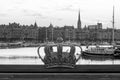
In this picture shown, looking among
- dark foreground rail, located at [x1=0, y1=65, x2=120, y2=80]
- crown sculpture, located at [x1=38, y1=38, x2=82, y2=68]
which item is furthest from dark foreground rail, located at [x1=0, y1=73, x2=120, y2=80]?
crown sculpture, located at [x1=38, y1=38, x2=82, y2=68]

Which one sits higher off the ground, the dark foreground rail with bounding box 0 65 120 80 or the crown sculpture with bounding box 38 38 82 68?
the crown sculpture with bounding box 38 38 82 68

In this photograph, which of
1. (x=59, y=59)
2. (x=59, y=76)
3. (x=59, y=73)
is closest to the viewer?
(x=59, y=76)

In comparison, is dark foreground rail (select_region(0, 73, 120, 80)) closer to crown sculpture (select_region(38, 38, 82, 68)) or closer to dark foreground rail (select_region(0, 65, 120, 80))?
dark foreground rail (select_region(0, 65, 120, 80))

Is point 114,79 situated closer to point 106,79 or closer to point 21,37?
point 106,79

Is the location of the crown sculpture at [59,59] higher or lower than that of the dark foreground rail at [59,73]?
higher

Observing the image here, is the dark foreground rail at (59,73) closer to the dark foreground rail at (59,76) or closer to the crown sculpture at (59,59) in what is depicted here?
the dark foreground rail at (59,76)

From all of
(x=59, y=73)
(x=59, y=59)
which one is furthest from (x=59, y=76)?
(x=59, y=59)

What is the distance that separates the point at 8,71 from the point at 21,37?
188076 mm

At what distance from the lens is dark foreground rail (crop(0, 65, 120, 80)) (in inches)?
446

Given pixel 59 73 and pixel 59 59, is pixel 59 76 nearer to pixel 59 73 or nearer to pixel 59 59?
pixel 59 73

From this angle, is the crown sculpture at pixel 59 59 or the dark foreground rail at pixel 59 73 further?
the crown sculpture at pixel 59 59

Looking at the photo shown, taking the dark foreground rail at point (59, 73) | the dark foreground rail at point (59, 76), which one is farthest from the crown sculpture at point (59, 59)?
the dark foreground rail at point (59, 76)

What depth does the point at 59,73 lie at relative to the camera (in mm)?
12297

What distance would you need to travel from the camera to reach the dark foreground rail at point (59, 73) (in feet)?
37.2
